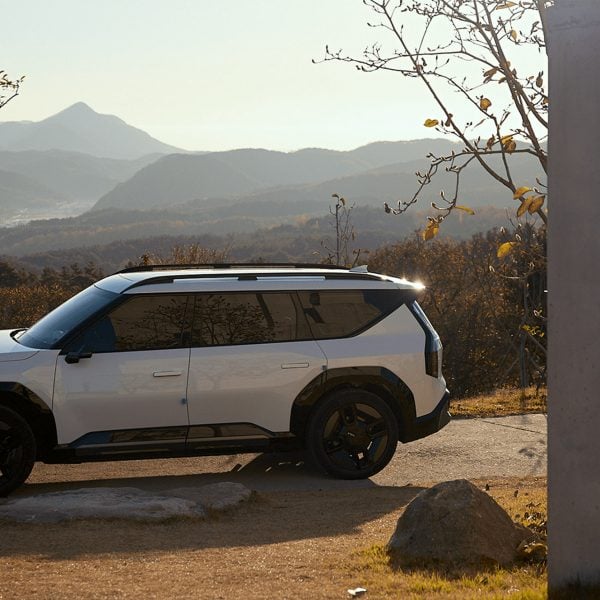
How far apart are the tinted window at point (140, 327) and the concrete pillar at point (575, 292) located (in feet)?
13.6

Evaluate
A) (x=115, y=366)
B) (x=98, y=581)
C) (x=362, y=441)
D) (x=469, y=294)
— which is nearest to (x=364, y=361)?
(x=362, y=441)

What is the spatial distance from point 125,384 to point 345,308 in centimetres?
198

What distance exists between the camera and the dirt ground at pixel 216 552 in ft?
18.9

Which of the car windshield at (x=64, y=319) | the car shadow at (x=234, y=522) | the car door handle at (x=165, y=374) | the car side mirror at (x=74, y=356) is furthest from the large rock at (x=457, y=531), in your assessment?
the car windshield at (x=64, y=319)

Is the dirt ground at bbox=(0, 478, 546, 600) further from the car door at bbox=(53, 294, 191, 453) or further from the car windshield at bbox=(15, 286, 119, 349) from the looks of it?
the car windshield at bbox=(15, 286, 119, 349)

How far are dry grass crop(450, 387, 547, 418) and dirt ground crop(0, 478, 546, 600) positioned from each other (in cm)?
471

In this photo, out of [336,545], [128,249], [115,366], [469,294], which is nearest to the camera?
[336,545]

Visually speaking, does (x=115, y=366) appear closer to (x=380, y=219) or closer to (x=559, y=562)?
(x=559, y=562)

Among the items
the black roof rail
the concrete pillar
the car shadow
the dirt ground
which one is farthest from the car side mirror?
the concrete pillar

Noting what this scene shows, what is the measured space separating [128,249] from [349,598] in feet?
393

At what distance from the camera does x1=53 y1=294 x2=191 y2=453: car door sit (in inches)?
327

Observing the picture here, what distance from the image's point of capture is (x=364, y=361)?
29.4 feet

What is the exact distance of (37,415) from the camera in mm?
8258

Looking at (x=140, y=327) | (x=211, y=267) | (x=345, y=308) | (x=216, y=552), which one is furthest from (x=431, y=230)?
(x=211, y=267)
